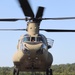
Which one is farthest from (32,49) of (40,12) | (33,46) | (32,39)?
(40,12)

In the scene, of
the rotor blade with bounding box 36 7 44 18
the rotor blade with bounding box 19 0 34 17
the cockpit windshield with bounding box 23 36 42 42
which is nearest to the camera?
the rotor blade with bounding box 19 0 34 17

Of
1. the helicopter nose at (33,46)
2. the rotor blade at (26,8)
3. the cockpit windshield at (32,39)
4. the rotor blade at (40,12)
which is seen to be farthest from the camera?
the cockpit windshield at (32,39)

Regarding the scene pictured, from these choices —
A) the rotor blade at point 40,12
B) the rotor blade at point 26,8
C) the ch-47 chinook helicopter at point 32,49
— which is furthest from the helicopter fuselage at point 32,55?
the rotor blade at point 26,8

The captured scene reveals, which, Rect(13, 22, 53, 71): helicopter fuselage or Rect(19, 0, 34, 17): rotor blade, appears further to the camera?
Rect(13, 22, 53, 71): helicopter fuselage

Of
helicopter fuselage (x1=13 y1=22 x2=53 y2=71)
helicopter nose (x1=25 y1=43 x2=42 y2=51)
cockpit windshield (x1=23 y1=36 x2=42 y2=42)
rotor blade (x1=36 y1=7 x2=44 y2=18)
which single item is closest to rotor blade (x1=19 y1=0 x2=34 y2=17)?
rotor blade (x1=36 y1=7 x2=44 y2=18)

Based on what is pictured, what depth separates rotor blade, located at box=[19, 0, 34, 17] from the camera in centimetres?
1717

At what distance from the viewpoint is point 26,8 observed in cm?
1841

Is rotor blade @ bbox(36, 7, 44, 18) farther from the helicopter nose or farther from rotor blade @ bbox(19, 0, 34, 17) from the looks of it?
the helicopter nose

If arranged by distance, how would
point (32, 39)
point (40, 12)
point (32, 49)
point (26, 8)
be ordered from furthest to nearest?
point (32, 39) → point (40, 12) → point (32, 49) → point (26, 8)

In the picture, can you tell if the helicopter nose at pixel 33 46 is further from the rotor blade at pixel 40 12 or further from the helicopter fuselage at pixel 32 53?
the rotor blade at pixel 40 12

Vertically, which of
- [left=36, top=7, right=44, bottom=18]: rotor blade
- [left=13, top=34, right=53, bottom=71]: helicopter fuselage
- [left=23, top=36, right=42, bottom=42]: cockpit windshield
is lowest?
Result: [left=13, top=34, right=53, bottom=71]: helicopter fuselage

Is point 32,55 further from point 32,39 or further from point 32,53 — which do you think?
point 32,39

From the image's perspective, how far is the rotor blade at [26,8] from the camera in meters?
17.2

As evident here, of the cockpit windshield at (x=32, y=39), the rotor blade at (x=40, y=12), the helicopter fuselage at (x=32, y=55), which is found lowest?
the helicopter fuselage at (x=32, y=55)
